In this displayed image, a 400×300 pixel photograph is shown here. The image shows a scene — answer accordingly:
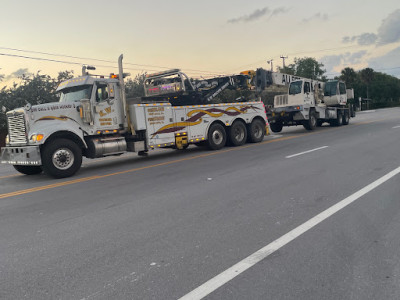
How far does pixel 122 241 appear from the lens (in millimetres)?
4379

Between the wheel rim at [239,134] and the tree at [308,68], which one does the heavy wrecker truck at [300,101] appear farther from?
the tree at [308,68]

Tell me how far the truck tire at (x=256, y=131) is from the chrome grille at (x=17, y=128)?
908cm

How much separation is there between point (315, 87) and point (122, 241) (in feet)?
62.8

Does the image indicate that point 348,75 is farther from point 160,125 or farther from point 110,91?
point 110,91

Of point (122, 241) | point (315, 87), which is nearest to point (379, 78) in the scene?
point (315, 87)

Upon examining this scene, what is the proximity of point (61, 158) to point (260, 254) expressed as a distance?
706cm

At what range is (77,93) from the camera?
34.9 feet

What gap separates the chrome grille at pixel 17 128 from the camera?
947cm

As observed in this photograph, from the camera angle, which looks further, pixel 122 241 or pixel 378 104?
pixel 378 104

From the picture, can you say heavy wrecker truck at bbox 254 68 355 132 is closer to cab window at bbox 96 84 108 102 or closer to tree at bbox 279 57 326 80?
cab window at bbox 96 84 108 102

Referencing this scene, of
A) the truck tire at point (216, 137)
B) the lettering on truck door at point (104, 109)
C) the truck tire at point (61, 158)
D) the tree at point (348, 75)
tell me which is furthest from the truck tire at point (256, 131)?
the tree at point (348, 75)

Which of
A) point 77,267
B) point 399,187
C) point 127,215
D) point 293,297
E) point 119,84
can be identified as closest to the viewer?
point 293,297

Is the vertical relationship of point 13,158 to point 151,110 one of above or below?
below

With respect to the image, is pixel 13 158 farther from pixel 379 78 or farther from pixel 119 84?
pixel 379 78
